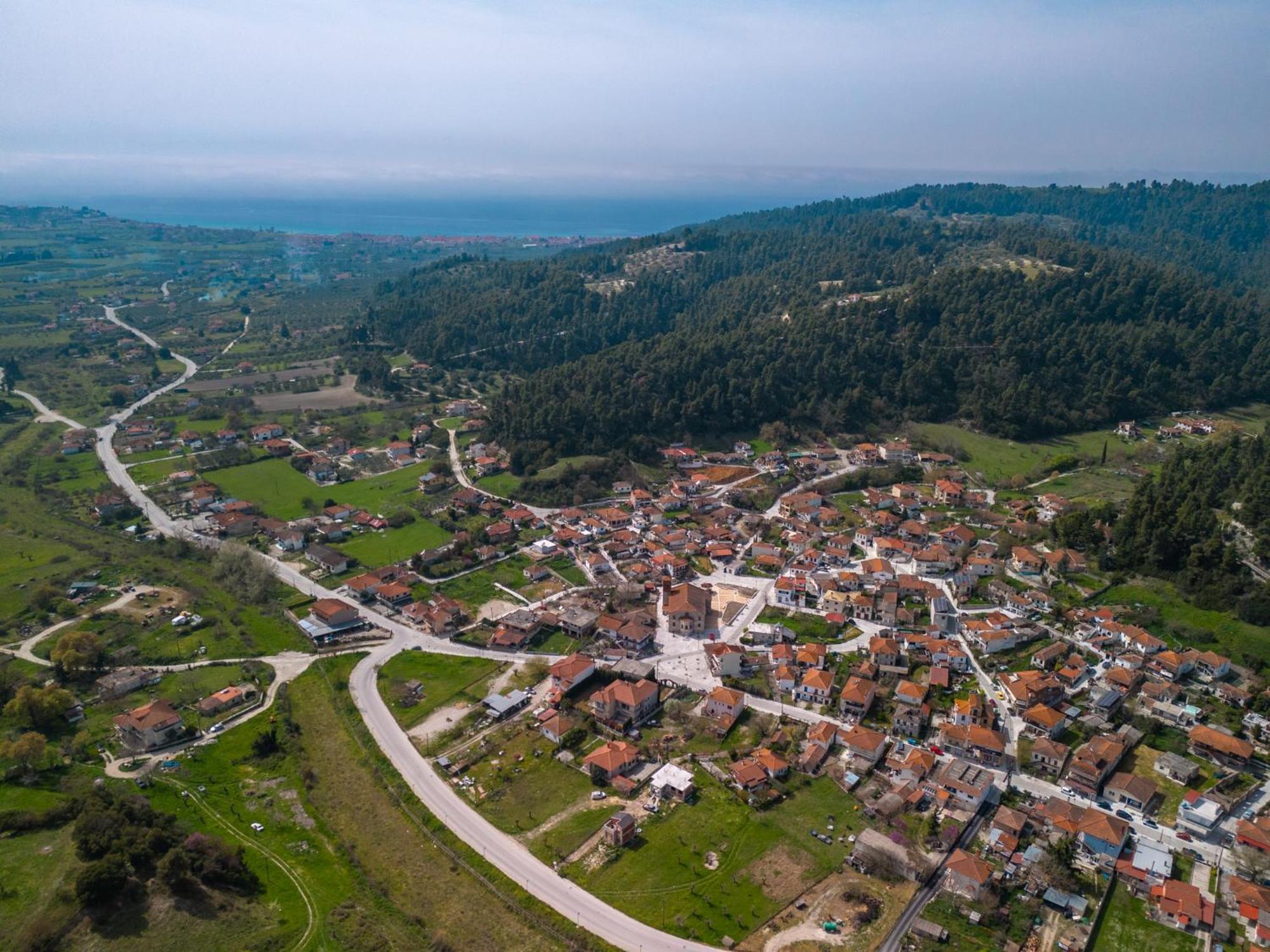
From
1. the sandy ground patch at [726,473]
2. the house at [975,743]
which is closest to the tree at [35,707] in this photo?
the house at [975,743]

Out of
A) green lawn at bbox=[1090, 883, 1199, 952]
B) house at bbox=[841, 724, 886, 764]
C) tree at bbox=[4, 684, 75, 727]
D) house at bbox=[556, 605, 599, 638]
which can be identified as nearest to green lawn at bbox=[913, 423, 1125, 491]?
house at bbox=[841, 724, 886, 764]

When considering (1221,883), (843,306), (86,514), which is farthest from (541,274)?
(1221,883)

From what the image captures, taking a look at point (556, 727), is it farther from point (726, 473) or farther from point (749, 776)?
point (726, 473)

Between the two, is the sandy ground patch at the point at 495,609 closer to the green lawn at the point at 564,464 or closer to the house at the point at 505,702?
the house at the point at 505,702

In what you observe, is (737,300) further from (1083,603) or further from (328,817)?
(328,817)

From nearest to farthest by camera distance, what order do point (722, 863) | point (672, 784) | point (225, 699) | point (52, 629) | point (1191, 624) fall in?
point (722, 863)
point (672, 784)
point (225, 699)
point (1191, 624)
point (52, 629)

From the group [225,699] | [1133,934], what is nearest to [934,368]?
[1133,934]
